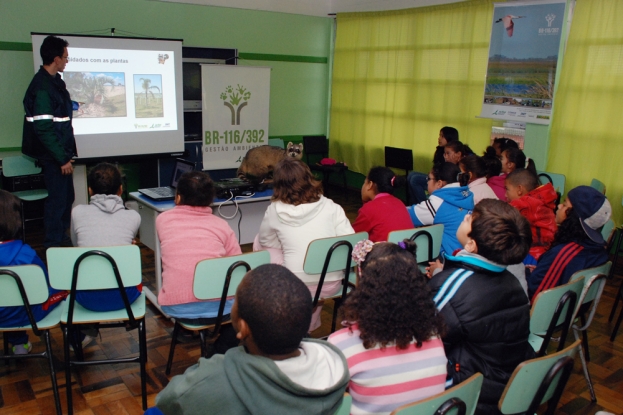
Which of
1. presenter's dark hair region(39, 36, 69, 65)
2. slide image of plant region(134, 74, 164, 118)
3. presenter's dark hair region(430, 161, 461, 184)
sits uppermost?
presenter's dark hair region(39, 36, 69, 65)

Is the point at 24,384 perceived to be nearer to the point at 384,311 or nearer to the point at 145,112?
the point at 384,311

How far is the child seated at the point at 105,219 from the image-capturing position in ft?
8.10

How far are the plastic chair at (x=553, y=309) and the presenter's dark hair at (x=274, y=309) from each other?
4.41 feet

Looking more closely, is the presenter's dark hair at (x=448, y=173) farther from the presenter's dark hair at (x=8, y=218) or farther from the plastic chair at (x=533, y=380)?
the presenter's dark hair at (x=8, y=218)

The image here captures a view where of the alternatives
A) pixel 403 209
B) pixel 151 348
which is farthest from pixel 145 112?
pixel 403 209

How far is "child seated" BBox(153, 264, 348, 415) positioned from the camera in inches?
42.4

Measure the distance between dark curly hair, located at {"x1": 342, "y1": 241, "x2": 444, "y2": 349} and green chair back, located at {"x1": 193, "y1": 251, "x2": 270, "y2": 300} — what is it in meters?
0.88

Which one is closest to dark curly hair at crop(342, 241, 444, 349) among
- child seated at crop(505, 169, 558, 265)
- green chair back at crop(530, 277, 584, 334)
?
green chair back at crop(530, 277, 584, 334)

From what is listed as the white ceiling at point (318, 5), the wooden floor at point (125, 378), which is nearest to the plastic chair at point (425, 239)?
the wooden floor at point (125, 378)

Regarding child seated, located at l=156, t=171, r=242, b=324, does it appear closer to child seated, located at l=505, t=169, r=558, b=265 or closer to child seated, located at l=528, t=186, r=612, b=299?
child seated, located at l=528, t=186, r=612, b=299

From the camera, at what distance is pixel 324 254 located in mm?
2549

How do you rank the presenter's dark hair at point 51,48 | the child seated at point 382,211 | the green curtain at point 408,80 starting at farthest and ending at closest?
the green curtain at point 408,80 < the presenter's dark hair at point 51,48 < the child seated at point 382,211

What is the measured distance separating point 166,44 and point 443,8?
309cm

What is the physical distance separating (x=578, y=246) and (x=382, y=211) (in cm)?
102
